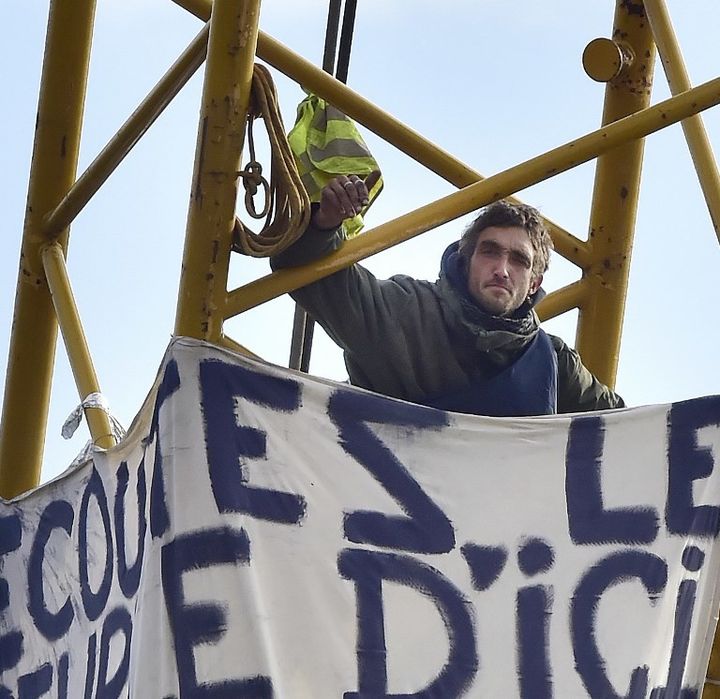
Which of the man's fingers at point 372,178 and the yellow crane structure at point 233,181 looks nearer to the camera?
the yellow crane structure at point 233,181

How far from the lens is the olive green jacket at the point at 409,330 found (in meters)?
6.71

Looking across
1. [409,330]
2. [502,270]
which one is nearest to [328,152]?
[409,330]

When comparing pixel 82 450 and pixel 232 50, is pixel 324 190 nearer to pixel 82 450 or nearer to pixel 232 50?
pixel 232 50

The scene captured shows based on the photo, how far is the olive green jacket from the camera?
22.0 ft

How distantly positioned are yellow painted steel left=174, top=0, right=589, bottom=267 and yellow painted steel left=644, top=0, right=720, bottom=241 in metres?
0.90

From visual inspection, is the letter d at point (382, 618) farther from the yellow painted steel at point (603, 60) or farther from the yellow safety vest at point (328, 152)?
the yellow painted steel at point (603, 60)

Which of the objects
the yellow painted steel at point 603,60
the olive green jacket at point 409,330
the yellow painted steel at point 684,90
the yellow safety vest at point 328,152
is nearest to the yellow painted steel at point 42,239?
the yellow safety vest at point 328,152

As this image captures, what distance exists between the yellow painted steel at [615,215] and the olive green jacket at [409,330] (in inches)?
51.6

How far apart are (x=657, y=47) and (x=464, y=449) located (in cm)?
254

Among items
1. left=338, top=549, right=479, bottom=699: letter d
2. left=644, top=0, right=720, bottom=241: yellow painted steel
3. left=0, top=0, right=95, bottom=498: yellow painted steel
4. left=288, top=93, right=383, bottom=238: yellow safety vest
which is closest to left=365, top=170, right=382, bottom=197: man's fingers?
left=288, top=93, right=383, bottom=238: yellow safety vest

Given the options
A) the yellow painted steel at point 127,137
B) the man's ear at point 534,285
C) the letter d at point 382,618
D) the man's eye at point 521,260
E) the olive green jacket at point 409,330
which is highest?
the yellow painted steel at point 127,137

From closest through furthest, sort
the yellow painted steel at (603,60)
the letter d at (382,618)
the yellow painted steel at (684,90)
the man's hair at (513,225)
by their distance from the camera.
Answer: the letter d at (382,618) → the man's hair at (513,225) → the yellow painted steel at (684,90) → the yellow painted steel at (603,60)

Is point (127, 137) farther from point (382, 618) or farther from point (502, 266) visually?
point (382, 618)

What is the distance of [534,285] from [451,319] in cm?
47
